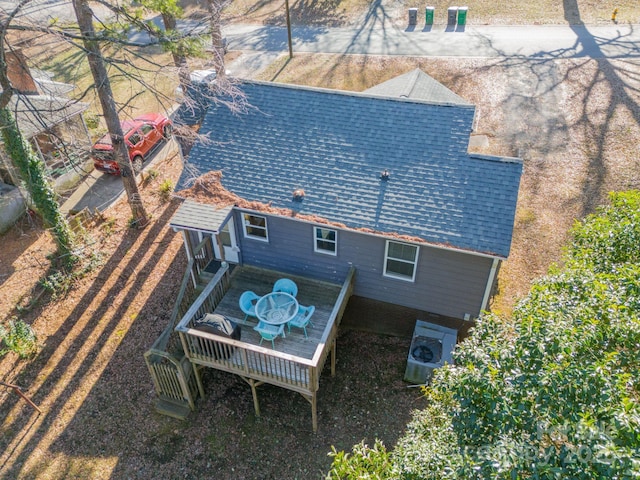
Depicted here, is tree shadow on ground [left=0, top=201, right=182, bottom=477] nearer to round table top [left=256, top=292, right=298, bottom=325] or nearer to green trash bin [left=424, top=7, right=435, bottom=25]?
round table top [left=256, top=292, right=298, bottom=325]

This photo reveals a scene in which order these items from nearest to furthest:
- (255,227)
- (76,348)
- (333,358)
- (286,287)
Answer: (333,358), (286,287), (255,227), (76,348)

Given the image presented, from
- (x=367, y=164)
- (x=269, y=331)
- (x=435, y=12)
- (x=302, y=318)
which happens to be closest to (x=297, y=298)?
(x=302, y=318)

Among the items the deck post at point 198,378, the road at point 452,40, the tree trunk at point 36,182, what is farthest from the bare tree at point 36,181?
the road at point 452,40

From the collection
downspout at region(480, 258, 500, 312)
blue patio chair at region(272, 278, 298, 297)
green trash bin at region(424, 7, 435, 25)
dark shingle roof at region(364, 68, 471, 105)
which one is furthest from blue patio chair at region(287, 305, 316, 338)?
green trash bin at region(424, 7, 435, 25)

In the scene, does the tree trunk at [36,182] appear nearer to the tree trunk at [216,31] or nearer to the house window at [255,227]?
the tree trunk at [216,31]

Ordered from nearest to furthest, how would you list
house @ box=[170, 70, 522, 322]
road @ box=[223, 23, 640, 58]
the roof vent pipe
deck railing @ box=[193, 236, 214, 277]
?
house @ box=[170, 70, 522, 322], the roof vent pipe, deck railing @ box=[193, 236, 214, 277], road @ box=[223, 23, 640, 58]

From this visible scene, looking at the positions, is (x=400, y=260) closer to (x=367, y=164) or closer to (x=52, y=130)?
(x=367, y=164)
